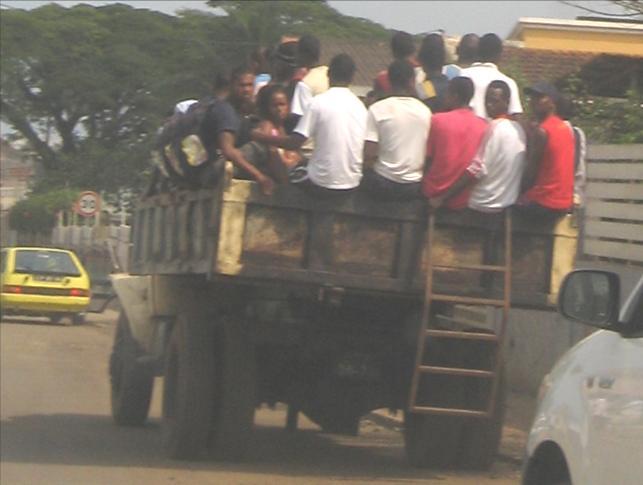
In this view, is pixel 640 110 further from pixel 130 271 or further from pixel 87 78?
pixel 87 78

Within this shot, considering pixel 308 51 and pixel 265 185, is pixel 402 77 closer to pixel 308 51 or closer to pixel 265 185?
pixel 308 51

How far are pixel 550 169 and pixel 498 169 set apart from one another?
359 millimetres

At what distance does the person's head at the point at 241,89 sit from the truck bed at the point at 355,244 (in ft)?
2.74

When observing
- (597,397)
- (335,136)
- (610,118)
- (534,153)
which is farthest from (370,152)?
(610,118)

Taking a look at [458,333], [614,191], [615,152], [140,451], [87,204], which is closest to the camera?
[458,333]

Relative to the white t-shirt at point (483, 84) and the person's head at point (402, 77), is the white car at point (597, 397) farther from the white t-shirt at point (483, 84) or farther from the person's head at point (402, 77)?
the white t-shirt at point (483, 84)

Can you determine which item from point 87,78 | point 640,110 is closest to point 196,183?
point 640,110

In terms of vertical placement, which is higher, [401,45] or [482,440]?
[401,45]

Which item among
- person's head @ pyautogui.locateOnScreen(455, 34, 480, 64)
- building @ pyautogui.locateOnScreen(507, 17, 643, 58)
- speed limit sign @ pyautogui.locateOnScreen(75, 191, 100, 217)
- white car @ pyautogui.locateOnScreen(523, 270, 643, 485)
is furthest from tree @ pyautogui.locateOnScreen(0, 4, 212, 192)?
white car @ pyautogui.locateOnScreen(523, 270, 643, 485)

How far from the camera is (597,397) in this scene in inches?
204

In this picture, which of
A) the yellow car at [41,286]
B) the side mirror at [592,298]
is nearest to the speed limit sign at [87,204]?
the yellow car at [41,286]

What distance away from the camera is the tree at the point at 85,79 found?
2173 inches

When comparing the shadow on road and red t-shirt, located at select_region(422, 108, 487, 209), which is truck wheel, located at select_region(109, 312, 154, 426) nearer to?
the shadow on road

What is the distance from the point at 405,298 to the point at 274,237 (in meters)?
1.08
